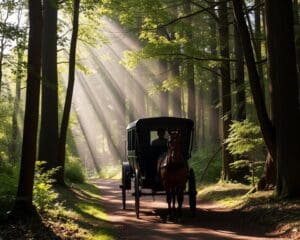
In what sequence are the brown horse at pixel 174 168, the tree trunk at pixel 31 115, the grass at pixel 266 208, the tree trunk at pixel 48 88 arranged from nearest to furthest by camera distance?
the grass at pixel 266 208 < the tree trunk at pixel 31 115 < the brown horse at pixel 174 168 < the tree trunk at pixel 48 88

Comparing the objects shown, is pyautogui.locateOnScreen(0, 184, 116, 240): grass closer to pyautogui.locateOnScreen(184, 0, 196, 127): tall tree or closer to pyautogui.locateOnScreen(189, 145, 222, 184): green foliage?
pyautogui.locateOnScreen(184, 0, 196, 127): tall tree

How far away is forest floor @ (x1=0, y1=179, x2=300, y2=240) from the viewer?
946 cm

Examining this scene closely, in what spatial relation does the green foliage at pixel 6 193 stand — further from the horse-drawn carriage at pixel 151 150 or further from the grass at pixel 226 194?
the grass at pixel 226 194

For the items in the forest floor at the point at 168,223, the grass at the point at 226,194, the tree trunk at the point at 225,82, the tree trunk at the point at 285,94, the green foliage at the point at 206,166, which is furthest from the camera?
the green foliage at the point at 206,166

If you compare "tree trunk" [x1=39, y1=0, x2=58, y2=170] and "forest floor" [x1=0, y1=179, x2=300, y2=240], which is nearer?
"forest floor" [x1=0, y1=179, x2=300, y2=240]

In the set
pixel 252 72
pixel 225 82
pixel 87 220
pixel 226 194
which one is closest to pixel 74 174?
pixel 225 82

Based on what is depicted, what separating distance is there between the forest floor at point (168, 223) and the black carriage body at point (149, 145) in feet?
3.49

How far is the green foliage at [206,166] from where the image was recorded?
863 inches

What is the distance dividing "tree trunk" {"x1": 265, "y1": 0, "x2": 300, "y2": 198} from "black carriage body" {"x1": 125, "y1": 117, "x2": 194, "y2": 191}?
101 inches

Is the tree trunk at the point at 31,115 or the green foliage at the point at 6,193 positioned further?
the green foliage at the point at 6,193

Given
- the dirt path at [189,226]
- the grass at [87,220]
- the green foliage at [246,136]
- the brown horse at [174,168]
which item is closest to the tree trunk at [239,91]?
the green foliage at [246,136]

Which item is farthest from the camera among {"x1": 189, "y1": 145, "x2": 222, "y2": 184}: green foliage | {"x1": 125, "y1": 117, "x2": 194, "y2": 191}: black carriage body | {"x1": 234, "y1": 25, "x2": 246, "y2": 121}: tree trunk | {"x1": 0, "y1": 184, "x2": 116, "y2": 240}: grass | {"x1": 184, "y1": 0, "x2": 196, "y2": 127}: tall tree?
{"x1": 189, "y1": 145, "x2": 222, "y2": 184}: green foliage

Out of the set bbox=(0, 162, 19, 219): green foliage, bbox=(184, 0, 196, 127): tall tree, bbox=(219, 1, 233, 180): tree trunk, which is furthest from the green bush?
bbox=(0, 162, 19, 219): green foliage

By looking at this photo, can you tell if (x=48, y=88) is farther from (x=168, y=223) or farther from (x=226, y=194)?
(x=168, y=223)
